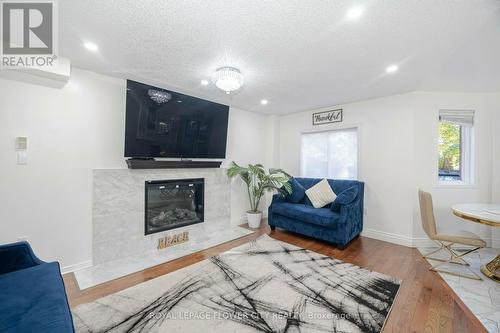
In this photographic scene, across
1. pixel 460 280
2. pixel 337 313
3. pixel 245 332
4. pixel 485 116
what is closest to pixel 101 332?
pixel 245 332

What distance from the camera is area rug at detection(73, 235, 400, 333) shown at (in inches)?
64.4

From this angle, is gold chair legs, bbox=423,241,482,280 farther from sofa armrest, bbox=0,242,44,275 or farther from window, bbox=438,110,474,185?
sofa armrest, bbox=0,242,44,275

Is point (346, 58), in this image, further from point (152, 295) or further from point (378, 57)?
point (152, 295)

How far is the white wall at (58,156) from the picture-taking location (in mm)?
2127

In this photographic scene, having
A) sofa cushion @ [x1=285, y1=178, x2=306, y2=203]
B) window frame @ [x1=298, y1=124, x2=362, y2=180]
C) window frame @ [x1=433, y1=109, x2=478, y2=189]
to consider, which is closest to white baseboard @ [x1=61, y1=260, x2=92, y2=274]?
sofa cushion @ [x1=285, y1=178, x2=306, y2=203]

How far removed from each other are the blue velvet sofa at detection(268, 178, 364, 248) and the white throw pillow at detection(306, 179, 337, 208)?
106mm

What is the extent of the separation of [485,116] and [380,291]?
11.1 feet

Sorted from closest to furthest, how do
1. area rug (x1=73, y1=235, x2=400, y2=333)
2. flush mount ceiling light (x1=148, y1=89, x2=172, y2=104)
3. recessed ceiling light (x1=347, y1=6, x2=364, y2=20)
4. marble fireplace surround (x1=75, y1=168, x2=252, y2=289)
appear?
1. recessed ceiling light (x1=347, y1=6, x2=364, y2=20)
2. area rug (x1=73, y1=235, x2=400, y2=333)
3. marble fireplace surround (x1=75, y1=168, x2=252, y2=289)
4. flush mount ceiling light (x1=148, y1=89, x2=172, y2=104)

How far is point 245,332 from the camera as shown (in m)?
1.57

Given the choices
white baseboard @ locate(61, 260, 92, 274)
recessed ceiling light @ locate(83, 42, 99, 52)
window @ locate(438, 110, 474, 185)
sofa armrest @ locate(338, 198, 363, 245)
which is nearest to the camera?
recessed ceiling light @ locate(83, 42, 99, 52)

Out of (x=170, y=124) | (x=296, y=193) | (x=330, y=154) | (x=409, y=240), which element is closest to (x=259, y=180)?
(x=296, y=193)

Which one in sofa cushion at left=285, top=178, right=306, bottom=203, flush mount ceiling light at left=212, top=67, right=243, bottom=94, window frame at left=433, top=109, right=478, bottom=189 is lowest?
sofa cushion at left=285, top=178, right=306, bottom=203

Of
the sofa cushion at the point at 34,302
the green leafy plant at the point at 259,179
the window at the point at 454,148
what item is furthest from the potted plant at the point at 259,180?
the sofa cushion at the point at 34,302

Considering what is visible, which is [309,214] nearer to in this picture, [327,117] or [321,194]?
[321,194]
